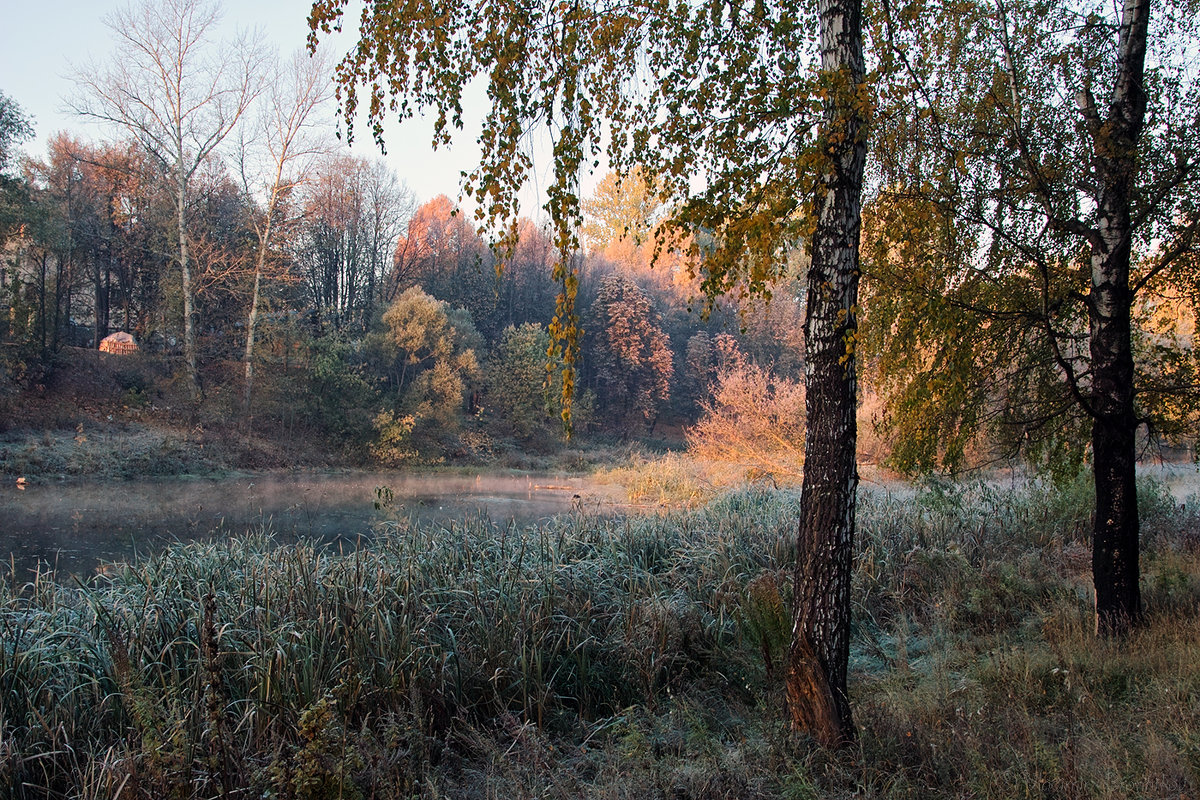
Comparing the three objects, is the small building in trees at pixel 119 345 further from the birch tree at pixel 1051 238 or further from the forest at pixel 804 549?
the birch tree at pixel 1051 238

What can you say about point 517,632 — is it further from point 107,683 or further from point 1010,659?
point 1010,659

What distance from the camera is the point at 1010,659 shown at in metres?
4.82

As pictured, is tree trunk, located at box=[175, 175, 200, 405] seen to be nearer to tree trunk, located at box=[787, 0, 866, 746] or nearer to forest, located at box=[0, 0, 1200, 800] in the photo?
forest, located at box=[0, 0, 1200, 800]

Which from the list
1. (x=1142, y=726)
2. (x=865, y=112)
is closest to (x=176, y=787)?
(x=865, y=112)

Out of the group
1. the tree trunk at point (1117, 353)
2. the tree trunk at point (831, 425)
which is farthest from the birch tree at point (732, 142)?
the tree trunk at point (1117, 353)

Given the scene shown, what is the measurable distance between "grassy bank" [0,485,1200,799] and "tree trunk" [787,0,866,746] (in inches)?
10.5

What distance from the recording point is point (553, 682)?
491 centimetres

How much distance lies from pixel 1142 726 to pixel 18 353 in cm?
2561

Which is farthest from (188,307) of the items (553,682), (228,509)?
(553,682)

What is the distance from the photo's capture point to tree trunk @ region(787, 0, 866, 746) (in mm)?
3750

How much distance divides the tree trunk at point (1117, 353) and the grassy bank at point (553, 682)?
1.23ft

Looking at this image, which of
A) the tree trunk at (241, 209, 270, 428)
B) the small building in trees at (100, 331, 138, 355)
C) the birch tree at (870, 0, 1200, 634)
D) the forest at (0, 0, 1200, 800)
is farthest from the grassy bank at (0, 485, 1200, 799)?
the small building in trees at (100, 331, 138, 355)

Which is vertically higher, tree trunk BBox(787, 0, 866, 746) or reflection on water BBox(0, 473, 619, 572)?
tree trunk BBox(787, 0, 866, 746)

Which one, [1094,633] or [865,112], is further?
[1094,633]
